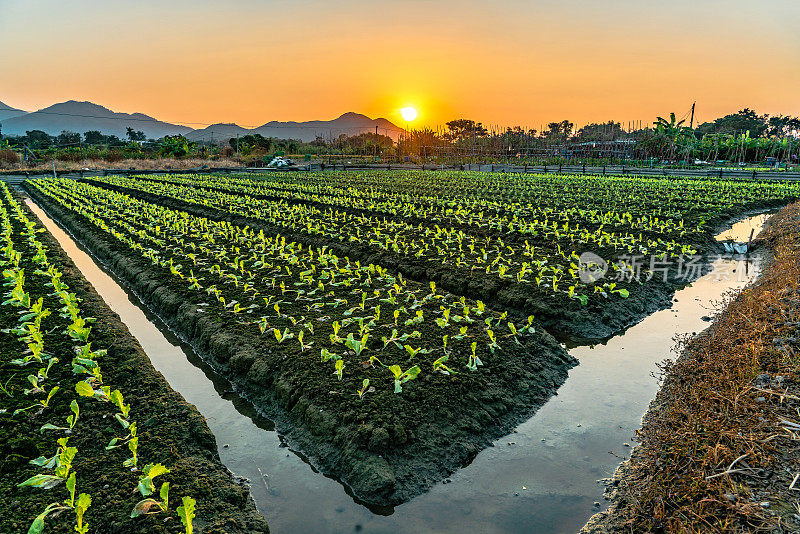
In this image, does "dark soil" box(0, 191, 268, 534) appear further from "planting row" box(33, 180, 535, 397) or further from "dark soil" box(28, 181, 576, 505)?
"planting row" box(33, 180, 535, 397)

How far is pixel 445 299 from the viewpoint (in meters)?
7.86

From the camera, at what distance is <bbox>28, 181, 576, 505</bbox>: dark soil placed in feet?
13.9

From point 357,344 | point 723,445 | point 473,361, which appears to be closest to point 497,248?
point 473,361

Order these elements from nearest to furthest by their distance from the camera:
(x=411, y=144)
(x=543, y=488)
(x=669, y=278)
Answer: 1. (x=543, y=488)
2. (x=669, y=278)
3. (x=411, y=144)

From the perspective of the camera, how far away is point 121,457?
3.98 meters

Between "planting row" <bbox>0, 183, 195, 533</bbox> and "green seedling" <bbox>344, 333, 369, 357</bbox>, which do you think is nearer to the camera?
"planting row" <bbox>0, 183, 195, 533</bbox>

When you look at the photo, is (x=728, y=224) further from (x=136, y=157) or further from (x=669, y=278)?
(x=136, y=157)

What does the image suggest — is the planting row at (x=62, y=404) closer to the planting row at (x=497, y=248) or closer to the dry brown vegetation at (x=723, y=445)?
the dry brown vegetation at (x=723, y=445)

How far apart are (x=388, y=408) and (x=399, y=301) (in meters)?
2.95

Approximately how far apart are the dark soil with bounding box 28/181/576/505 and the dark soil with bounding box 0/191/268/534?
86 cm

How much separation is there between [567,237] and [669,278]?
2.76m

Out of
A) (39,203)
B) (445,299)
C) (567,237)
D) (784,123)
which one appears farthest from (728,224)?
(784,123)

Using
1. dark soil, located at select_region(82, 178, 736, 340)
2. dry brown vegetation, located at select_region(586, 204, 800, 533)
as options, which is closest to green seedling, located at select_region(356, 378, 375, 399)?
dry brown vegetation, located at select_region(586, 204, 800, 533)

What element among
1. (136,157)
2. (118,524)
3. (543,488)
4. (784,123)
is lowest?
(543,488)
